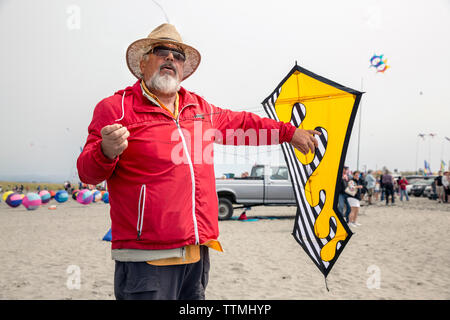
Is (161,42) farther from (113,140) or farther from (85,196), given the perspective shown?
(85,196)

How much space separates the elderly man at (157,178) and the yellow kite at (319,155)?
714 millimetres

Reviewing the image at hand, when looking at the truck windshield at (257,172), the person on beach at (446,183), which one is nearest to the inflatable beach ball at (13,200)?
the truck windshield at (257,172)

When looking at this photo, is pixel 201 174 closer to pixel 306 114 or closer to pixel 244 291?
pixel 306 114

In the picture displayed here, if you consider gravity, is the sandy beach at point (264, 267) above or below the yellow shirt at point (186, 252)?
below

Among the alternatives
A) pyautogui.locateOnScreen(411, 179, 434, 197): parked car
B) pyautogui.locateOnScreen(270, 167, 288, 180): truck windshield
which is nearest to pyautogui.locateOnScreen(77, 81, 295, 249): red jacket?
pyautogui.locateOnScreen(270, 167, 288, 180): truck windshield

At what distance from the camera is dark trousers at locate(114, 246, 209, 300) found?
1.78 m

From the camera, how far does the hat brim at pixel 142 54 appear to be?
6.82 ft

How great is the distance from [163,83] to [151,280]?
109 centimetres

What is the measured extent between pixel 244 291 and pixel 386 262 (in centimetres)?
295

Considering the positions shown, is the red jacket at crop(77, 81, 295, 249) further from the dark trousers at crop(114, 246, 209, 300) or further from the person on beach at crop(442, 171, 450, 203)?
the person on beach at crop(442, 171, 450, 203)

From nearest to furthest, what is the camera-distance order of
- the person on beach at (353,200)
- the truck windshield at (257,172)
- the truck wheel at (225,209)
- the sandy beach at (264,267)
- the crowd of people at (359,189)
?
1. the sandy beach at (264,267)
2. the person on beach at (353,200)
3. the crowd of people at (359,189)
4. the truck wheel at (225,209)
5. the truck windshield at (257,172)

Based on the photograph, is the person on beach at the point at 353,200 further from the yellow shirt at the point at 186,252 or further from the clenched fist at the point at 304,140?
the yellow shirt at the point at 186,252

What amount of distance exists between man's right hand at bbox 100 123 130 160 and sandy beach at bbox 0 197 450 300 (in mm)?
3170

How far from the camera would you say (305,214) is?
2365mm
